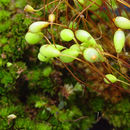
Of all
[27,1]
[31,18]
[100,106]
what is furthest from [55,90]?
[27,1]

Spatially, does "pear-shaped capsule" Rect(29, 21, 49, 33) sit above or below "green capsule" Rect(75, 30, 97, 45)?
above

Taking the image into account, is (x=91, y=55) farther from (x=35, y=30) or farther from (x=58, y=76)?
(x=58, y=76)

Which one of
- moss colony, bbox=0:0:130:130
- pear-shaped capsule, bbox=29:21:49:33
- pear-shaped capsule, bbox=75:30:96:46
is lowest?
moss colony, bbox=0:0:130:130

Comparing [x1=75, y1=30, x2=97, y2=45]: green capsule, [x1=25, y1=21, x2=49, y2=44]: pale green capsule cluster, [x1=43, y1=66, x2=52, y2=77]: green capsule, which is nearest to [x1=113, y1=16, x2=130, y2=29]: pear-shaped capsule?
[x1=75, y1=30, x2=97, y2=45]: green capsule

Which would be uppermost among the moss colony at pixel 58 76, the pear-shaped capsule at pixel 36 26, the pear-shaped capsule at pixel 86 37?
the pear-shaped capsule at pixel 36 26

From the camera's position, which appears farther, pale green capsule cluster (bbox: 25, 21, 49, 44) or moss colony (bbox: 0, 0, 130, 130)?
moss colony (bbox: 0, 0, 130, 130)

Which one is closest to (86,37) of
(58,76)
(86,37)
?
(86,37)

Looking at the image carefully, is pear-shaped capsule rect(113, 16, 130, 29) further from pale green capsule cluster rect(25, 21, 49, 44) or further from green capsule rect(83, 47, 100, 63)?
pale green capsule cluster rect(25, 21, 49, 44)

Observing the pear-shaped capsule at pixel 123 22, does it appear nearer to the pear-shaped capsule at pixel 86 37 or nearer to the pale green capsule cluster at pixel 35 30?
the pear-shaped capsule at pixel 86 37

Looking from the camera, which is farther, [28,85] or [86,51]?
[28,85]

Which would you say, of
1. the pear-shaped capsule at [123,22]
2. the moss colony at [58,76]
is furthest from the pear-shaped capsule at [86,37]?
the moss colony at [58,76]

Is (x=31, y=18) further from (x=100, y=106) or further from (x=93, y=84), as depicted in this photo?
(x=100, y=106)
